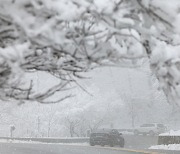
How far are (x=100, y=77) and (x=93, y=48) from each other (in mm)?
82905

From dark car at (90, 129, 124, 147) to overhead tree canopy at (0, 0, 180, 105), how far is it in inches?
1042

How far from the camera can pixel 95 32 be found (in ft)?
16.4

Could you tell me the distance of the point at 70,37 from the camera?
16.6ft

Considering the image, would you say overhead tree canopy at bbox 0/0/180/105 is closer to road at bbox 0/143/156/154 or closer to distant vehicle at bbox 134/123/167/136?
road at bbox 0/143/156/154

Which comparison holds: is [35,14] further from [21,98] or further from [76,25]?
[21,98]

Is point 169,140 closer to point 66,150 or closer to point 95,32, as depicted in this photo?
point 66,150

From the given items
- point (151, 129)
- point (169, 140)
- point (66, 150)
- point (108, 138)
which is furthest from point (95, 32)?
point (151, 129)

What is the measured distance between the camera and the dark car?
31.6 metres

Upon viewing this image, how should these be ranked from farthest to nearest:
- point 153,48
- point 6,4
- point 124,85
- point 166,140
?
point 124,85 → point 166,140 → point 153,48 → point 6,4

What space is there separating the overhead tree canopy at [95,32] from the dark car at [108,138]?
26.5m

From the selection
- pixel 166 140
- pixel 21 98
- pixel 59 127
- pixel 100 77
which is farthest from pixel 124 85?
pixel 21 98

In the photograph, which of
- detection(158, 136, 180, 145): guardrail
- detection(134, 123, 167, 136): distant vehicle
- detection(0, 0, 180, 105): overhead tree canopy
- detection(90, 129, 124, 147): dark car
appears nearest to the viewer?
detection(0, 0, 180, 105): overhead tree canopy

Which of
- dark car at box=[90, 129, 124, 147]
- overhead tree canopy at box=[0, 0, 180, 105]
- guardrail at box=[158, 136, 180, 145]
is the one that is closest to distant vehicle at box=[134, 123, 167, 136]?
dark car at box=[90, 129, 124, 147]

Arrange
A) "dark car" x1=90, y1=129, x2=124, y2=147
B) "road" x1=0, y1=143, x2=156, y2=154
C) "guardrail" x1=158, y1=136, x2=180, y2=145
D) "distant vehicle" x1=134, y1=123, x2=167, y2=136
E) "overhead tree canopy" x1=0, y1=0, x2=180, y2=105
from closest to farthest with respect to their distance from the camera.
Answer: "overhead tree canopy" x1=0, y1=0, x2=180, y2=105
"guardrail" x1=158, y1=136, x2=180, y2=145
"road" x1=0, y1=143, x2=156, y2=154
"dark car" x1=90, y1=129, x2=124, y2=147
"distant vehicle" x1=134, y1=123, x2=167, y2=136
